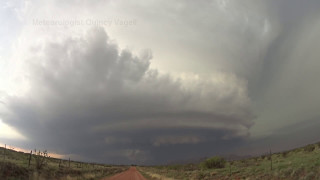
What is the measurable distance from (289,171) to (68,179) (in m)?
23.8

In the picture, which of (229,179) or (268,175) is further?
(229,179)

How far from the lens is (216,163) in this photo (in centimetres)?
6322

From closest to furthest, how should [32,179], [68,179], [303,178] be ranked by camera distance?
[303,178]
[32,179]
[68,179]

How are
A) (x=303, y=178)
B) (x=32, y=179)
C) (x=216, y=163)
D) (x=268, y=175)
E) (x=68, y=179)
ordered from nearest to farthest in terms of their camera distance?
1. (x=303, y=178)
2. (x=32, y=179)
3. (x=268, y=175)
4. (x=68, y=179)
5. (x=216, y=163)

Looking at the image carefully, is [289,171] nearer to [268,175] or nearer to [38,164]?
[268,175]

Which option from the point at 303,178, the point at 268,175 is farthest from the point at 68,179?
the point at 303,178

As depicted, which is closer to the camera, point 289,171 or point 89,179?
point 289,171

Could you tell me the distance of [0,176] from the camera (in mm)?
21141

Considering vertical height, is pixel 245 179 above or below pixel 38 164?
below

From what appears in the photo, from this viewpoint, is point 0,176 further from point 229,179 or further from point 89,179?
point 229,179

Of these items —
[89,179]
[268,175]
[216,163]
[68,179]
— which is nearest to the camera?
[268,175]

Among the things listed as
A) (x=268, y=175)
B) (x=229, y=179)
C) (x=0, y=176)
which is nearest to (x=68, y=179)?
(x=0, y=176)

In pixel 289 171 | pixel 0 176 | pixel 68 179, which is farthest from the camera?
pixel 68 179

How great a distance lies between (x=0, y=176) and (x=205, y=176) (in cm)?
2817
